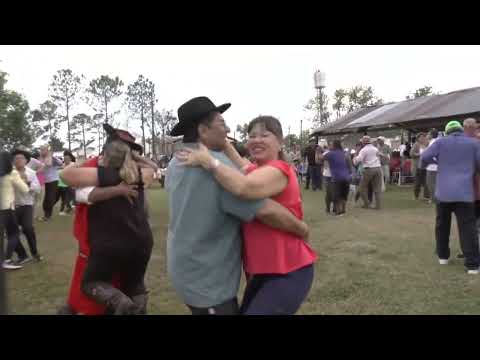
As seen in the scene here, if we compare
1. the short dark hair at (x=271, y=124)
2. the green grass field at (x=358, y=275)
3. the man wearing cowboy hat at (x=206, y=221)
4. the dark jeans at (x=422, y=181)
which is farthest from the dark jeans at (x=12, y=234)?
the dark jeans at (x=422, y=181)

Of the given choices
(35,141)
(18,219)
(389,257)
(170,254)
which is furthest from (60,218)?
(35,141)

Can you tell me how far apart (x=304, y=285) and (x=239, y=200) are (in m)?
0.61

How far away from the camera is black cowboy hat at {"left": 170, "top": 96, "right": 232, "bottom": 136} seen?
223 centimetres

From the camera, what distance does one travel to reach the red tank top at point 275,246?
2.18 m

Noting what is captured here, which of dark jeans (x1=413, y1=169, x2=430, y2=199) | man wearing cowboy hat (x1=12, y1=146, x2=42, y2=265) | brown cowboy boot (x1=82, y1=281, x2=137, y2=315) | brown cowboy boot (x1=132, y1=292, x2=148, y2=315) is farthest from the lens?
dark jeans (x1=413, y1=169, x2=430, y2=199)

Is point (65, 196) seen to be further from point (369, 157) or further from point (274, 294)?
point (274, 294)

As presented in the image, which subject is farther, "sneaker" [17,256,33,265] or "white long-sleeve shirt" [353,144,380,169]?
"white long-sleeve shirt" [353,144,380,169]

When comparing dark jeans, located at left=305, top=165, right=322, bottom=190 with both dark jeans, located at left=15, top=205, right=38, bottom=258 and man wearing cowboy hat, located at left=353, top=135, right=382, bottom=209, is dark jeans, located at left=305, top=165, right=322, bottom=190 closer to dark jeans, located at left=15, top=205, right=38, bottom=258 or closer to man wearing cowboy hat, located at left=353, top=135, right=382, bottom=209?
man wearing cowboy hat, located at left=353, top=135, right=382, bottom=209

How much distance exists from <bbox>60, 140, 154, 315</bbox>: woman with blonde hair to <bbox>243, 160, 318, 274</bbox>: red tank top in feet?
5.18

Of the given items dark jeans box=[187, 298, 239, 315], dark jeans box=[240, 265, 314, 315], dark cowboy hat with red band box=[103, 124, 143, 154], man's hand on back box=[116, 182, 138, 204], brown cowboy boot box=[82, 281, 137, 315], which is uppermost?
dark cowboy hat with red band box=[103, 124, 143, 154]

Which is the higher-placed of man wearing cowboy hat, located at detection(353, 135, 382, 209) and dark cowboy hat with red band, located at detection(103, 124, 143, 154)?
dark cowboy hat with red band, located at detection(103, 124, 143, 154)

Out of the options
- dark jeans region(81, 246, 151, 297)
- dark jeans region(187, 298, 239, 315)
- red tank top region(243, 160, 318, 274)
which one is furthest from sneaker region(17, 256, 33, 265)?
red tank top region(243, 160, 318, 274)

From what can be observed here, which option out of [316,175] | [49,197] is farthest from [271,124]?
[316,175]
